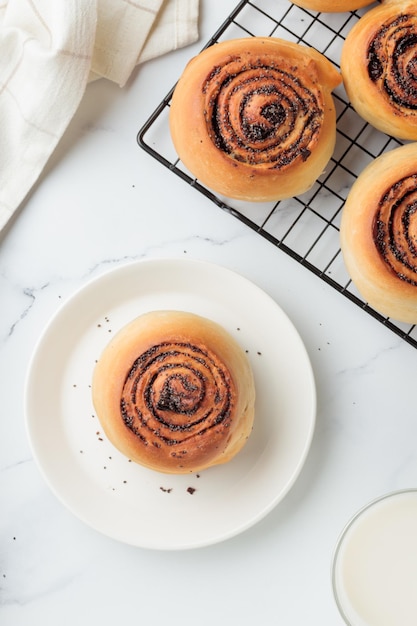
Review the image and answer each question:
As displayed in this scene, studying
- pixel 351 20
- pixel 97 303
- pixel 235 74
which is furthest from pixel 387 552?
pixel 351 20

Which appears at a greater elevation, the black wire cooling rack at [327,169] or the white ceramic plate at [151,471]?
the black wire cooling rack at [327,169]

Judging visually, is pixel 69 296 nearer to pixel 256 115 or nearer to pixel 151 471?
pixel 151 471

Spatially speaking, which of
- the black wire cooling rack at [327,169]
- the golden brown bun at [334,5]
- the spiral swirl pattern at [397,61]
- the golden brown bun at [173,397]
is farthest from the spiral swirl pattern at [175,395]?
the golden brown bun at [334,5]

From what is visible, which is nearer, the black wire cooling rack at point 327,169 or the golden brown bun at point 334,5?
the golden brown bun at point 334,5

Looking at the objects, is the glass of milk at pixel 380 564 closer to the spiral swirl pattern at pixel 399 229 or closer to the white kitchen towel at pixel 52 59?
the spiral swirl pattern at pixel 399 229

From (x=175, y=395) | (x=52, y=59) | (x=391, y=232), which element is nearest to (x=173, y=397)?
(x=175, y=395)

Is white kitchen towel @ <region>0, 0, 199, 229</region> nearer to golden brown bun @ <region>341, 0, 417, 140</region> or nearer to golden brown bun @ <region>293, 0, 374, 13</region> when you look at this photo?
golden brown bun @ <region>293, 0, 374, 13</region>
